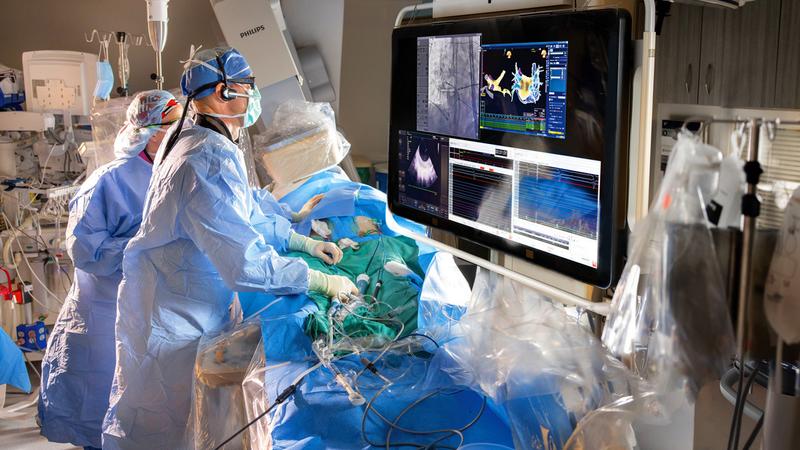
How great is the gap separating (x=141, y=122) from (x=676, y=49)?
2.02 metres

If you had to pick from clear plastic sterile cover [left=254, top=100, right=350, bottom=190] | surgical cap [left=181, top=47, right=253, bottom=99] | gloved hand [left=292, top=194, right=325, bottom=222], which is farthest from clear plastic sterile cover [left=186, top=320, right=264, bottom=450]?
clear plastic sterile cover [left=254, top=100, right=350, bottom=190]

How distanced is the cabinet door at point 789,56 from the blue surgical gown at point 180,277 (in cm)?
126

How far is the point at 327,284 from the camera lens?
7.41 ft

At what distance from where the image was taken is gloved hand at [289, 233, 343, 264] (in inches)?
101

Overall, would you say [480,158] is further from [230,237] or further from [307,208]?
[307,208]

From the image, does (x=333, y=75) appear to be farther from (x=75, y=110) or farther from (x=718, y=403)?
(x=718, y=403)

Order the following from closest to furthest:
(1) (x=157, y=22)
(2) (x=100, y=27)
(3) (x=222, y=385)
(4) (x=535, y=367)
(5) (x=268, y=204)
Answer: (4) (x=535, y=367), (3) (x=222, y=385), (5) (x=268, y=204), (1) (x=157, y=22), (2) (x=100, y=27)

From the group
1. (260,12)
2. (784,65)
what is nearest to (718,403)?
(784,65)

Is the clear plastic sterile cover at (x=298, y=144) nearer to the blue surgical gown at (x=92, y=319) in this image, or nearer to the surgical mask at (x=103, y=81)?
the blue surgical gown at (x=92, y=319)

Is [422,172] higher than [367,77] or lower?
lower

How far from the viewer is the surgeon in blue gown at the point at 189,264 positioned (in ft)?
7.14

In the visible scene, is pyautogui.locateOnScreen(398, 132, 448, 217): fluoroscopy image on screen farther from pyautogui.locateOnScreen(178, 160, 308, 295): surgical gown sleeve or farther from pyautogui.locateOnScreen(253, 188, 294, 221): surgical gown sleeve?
pyautogui.locateOnScreen(253, 188, 294, 221): surgical gown sleeve

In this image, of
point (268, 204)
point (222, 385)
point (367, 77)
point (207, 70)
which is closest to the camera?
point (222, 385)

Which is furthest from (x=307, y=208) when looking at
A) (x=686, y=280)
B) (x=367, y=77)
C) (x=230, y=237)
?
(x=367, y=77)
